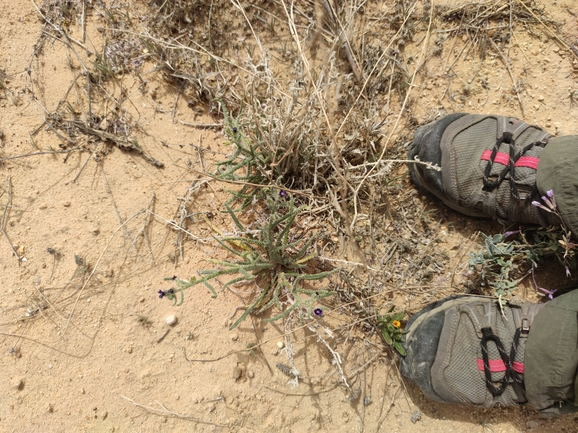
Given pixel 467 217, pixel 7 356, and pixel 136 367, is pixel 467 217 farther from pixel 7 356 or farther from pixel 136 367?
pixel 7 356

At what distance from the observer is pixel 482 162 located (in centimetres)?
189

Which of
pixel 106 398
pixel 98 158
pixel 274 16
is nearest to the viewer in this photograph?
pixel 106 398

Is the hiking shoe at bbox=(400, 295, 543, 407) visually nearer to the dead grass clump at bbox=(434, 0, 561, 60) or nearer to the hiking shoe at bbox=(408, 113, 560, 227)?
the hiking shoe at bbox=(408, 113, 560, 227)

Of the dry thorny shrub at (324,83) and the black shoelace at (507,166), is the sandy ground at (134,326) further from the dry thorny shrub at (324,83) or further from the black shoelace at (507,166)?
the black shoelace at (507,166)

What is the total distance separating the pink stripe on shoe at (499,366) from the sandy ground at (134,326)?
25 cm

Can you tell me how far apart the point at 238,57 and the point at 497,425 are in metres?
2.06

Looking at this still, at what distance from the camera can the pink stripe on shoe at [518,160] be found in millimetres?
1789

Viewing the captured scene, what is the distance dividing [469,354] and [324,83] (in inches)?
51.3

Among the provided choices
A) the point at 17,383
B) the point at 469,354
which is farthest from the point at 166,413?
the point at 469,354

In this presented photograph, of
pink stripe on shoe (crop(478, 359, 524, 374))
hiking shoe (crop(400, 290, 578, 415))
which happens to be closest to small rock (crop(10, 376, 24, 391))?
hiking shoe (crop(400, 290, 578, 415))

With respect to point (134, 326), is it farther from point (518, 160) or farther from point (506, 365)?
point (518, 160)

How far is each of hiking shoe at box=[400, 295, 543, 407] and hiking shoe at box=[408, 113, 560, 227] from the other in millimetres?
442

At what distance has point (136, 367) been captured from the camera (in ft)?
5.91

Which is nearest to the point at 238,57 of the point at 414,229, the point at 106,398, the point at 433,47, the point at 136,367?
the point at 433,47
